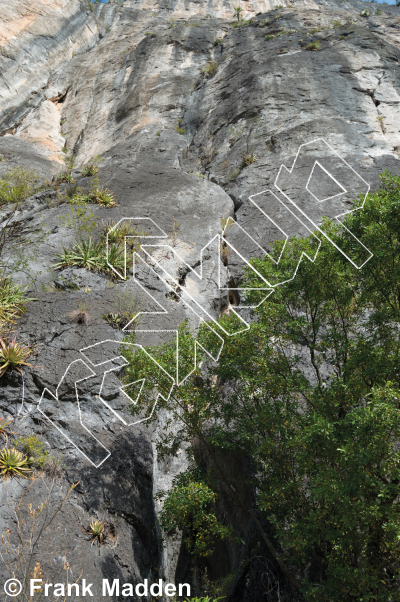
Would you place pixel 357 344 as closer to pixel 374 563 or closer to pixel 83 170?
pixel 374 563

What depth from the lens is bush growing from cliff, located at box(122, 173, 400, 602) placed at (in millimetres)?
5016

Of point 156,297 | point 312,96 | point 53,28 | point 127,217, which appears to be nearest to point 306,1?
point 53,28

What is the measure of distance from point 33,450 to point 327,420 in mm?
4355

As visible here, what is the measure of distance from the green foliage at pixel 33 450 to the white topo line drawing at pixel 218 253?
0.52m

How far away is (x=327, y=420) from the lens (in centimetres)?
568

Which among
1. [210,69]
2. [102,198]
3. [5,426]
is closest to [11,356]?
[5,426]

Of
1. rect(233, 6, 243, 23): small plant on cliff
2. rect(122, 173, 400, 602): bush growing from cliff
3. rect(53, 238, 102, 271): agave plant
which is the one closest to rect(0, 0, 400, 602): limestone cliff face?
rect(53, 238, 102, 271): agave plant

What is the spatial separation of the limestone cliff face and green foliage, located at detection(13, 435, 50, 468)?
0.23m

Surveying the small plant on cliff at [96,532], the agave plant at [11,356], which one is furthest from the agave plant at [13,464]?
the agave plant at [11,356]

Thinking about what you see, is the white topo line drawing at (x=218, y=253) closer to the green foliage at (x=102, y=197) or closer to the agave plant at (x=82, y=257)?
the agave plant at (x=82, y=257)

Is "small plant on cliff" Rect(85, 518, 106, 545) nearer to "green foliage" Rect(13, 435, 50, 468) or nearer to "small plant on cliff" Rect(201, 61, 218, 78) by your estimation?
"green foliage" Rect(13, 435, 50, 468)

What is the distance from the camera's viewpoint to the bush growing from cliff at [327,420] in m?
5.02

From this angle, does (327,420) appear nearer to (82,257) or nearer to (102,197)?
(82,257)

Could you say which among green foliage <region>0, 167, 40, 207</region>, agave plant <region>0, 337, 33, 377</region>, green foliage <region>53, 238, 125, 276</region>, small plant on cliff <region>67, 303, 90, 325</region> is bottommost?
agave plant <region>0, 337, 33, 377</region>
